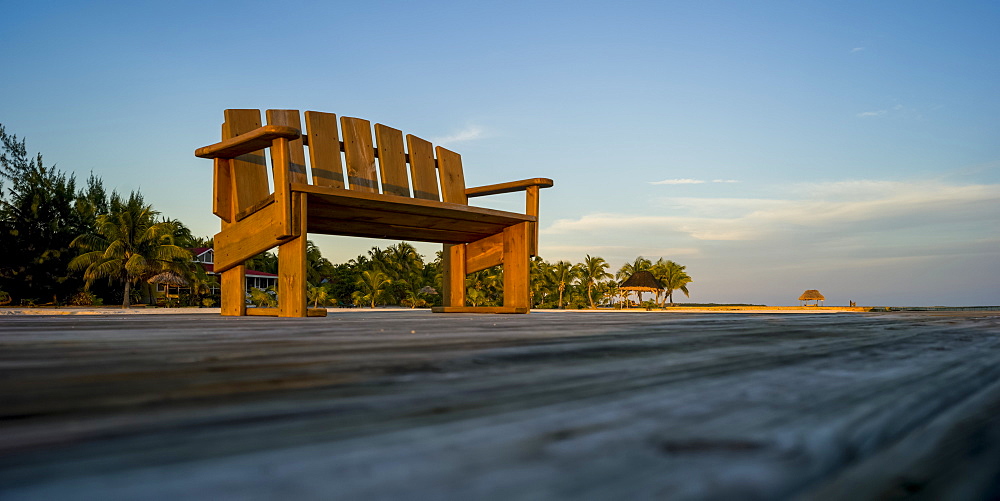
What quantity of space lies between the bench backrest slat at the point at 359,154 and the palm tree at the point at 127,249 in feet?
54.1

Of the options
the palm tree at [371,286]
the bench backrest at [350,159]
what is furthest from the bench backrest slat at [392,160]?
the palm tree at [371,286]

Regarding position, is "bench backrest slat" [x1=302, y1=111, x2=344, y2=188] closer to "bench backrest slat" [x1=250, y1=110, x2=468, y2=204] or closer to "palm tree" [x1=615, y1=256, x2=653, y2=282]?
"bench backrest slat" [x1=250, y1=110, x2=468, y2=204]

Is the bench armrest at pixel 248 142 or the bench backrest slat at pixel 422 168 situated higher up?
the bench backrest slat at pixel 422 168

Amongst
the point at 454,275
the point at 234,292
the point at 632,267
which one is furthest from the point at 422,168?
the point at 632,267

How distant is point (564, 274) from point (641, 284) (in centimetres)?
539

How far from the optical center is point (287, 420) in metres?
0.32

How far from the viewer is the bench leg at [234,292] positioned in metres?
3.27

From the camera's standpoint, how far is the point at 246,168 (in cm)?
351

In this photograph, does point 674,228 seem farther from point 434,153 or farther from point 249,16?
point 434,153

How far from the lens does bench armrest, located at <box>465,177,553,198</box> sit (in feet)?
13.7

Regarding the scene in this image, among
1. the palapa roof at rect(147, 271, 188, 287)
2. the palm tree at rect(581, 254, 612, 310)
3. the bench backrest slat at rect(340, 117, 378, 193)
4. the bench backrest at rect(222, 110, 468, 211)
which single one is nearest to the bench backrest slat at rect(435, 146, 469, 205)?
the bench backrest at rect(222, 110, 468, 211)

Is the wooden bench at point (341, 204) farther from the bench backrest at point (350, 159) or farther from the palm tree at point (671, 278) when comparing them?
the palm tree at point (671, 278)

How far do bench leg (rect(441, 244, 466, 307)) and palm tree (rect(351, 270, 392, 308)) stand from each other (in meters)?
19.0

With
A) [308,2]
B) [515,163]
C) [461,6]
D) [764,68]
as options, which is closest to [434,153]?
[308,2]
